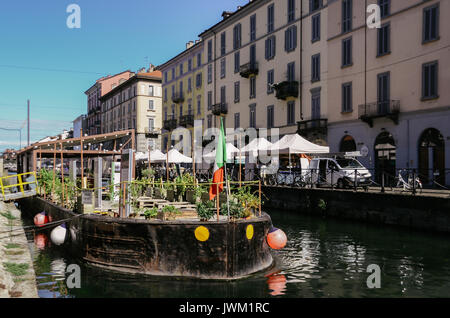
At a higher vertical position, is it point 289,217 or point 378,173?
point 378,173

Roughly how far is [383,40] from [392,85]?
3.06 metres

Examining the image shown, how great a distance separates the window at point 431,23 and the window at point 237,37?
20528 millimetres

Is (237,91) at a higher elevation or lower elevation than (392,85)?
higher

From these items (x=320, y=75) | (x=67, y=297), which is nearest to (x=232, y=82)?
(x=320, y=75)

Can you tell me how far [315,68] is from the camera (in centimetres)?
3144

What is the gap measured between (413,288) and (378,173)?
17.2 meters

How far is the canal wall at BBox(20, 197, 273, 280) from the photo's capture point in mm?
8641

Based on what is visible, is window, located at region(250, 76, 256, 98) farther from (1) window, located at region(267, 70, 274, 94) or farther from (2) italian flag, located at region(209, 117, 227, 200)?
(2) italian flag, located at region(209, 117, 227, 200)

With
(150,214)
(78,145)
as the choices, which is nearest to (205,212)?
(150,214)

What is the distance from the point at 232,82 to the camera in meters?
42.2

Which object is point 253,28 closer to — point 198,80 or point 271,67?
point 271,67

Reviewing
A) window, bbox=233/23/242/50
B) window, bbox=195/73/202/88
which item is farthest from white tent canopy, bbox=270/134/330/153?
window, bbox=195/73/202/88

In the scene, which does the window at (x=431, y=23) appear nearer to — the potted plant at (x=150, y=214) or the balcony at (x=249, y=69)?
the balcony at (x=249, y=69)
